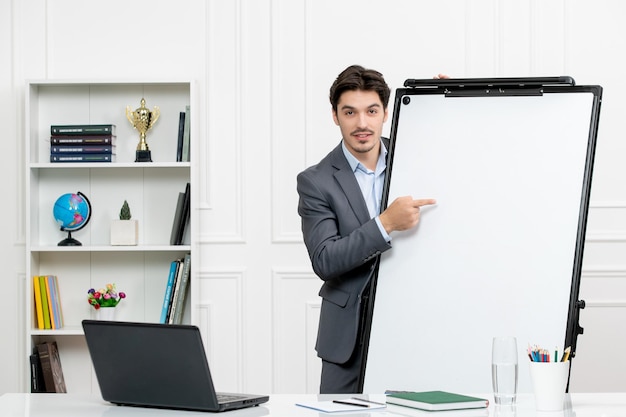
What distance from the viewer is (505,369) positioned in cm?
180

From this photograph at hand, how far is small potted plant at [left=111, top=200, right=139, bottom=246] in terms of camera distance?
432 centimetres

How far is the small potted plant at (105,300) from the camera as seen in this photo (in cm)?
431

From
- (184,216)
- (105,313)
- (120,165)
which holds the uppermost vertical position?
(120,165)

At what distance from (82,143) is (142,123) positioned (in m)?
0.32

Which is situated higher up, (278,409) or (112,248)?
(112,248)

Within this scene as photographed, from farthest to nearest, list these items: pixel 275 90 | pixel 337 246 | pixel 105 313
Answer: pixel 275 90 → pixel 105 313 → pixel 337 246

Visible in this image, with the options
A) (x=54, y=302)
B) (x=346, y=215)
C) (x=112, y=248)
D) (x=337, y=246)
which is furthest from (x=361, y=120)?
(x=54, y=302)

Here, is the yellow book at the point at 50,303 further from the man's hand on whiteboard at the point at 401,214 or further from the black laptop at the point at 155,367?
the black laptop at the point at 155,367

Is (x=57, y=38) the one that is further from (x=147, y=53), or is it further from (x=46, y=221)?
(x=46, y=221)

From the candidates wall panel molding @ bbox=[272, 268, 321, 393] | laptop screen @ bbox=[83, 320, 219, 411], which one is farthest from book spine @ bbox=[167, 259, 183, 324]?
laptop screen @ bbox=[83, 320, 219, 411]

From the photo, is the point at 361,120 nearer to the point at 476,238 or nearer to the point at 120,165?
the point at 476,238

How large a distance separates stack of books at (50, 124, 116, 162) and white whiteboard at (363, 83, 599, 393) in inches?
82.9

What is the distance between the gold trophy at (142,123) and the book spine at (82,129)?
0.42 ft

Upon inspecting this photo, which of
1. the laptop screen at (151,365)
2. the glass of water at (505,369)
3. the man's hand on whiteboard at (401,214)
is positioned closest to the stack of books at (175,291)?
the man's hand on whiteboard at (401,214)
